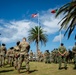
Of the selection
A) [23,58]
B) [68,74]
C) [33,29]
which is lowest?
[68,74]

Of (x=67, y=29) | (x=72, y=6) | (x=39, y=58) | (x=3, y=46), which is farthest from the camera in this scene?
(x=39, y=58)

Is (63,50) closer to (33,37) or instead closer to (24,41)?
(24,41)

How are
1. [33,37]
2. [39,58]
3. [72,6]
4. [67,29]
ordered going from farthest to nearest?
[33,37]
[39,58]
[67,29]
[72,6]

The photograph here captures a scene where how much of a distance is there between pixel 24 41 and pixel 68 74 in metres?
3.34

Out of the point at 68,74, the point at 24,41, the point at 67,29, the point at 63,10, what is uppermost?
the point at 63,10

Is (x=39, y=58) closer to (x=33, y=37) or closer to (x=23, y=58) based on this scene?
(x=33, y=37)

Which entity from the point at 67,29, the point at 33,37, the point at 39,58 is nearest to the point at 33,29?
the point at 33,37

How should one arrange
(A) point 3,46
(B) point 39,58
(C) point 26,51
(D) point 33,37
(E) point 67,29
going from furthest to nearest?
(D) point 33,37, (B) point 39,58, (E) point 67,29, (A) point 3,46, (C) point 26,51

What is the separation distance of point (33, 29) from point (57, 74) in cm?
5146

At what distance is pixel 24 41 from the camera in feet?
49.0

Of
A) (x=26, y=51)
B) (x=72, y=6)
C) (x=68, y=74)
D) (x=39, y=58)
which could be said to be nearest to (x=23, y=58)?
(x=26, y=51)

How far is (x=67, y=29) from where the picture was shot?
23297 mm

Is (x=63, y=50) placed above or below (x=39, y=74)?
above

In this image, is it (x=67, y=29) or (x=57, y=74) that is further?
(x=67, y=29)
